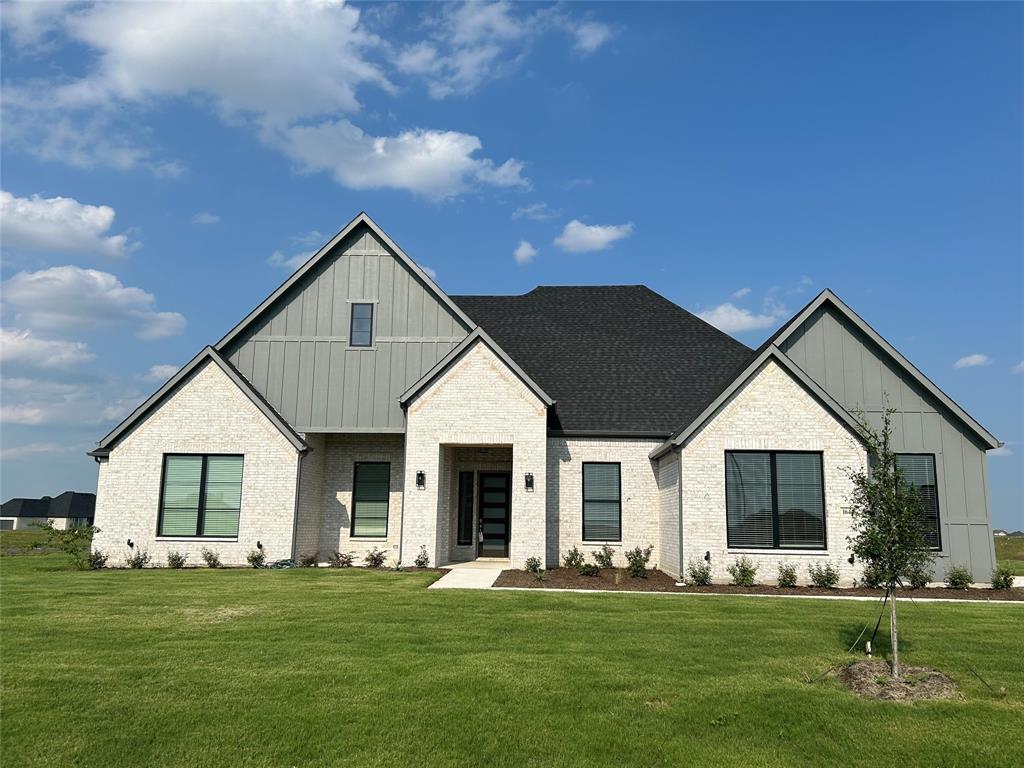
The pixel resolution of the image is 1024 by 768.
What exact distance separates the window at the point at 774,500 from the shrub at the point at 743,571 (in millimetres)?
330

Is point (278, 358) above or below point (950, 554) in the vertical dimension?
above

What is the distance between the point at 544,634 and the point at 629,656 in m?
1.64

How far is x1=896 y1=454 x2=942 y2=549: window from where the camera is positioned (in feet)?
59.4

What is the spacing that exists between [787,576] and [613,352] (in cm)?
996

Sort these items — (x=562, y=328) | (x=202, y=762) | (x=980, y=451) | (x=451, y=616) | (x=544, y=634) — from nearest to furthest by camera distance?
(x=202, y=762) → (x=544, y=634) → (x=451, y=616) → (x=980, y=451) → (x=562, y=328)

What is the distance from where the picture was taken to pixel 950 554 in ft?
59.1

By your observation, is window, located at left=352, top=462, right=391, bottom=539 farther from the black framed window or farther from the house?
the black framed window

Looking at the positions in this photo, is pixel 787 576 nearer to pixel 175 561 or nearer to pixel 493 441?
pixel 493 441

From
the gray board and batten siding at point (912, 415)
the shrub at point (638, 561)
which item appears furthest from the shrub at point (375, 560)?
the gray board and batten siding at point (912, 415)

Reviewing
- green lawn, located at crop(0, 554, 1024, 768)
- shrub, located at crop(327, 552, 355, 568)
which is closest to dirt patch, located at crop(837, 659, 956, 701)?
green lawn, located at crop(0, 554, 1024, 768)

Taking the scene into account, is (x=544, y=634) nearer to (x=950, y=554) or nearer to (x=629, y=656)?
(x=629, y=656)

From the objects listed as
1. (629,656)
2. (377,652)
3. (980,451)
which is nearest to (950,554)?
(980,451)

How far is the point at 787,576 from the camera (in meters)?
16.3

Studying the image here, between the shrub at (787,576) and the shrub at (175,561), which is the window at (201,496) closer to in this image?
the shrub at (175,561)
